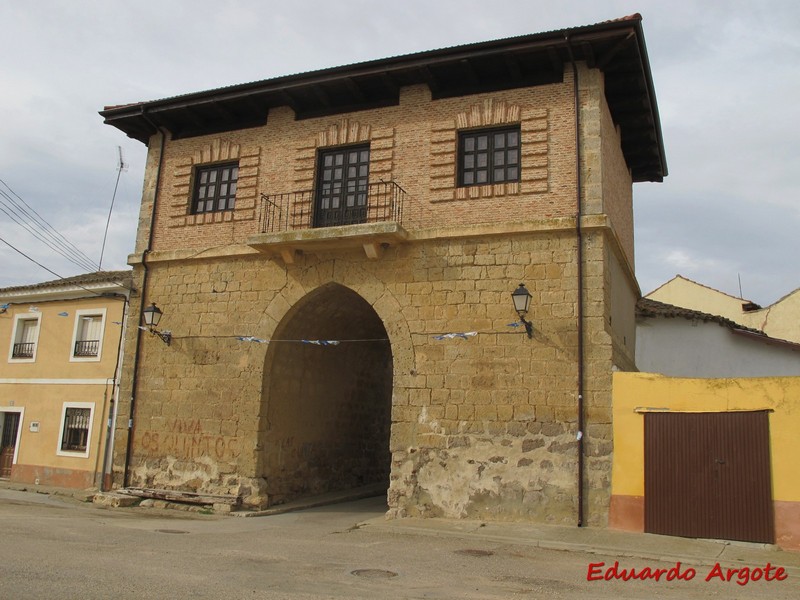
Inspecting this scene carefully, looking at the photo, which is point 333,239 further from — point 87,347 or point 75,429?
point 75,429

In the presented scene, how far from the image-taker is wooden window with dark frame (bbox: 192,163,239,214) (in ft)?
44.2

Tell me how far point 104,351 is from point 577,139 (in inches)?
417

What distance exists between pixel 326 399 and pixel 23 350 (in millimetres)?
7557

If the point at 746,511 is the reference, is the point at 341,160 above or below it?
above

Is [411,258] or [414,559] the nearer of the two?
[414,559]

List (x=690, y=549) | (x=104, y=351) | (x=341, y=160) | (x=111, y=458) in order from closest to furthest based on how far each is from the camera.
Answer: (x=690, y=549) → (x=341, y=160) → (x=111, y=458) → (x=104, y=351)

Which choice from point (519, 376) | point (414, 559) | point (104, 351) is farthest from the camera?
point (104, 351)

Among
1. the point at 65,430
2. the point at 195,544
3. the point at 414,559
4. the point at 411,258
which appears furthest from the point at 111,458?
the point at 414,559

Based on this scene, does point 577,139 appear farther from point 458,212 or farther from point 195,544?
point 195,544

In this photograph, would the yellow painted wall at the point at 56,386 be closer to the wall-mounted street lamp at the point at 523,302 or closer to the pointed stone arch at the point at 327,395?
the pointed stone arch at the point at 327,395

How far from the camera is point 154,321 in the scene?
13.1 m

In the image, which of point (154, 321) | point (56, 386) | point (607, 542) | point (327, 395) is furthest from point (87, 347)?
point (607, 542)

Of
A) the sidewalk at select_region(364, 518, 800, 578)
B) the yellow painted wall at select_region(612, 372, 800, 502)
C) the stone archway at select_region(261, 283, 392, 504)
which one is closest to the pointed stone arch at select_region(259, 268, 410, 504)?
the stone archway at select_region(261, 283, 392, 504)

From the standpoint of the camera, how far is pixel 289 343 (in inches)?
506
